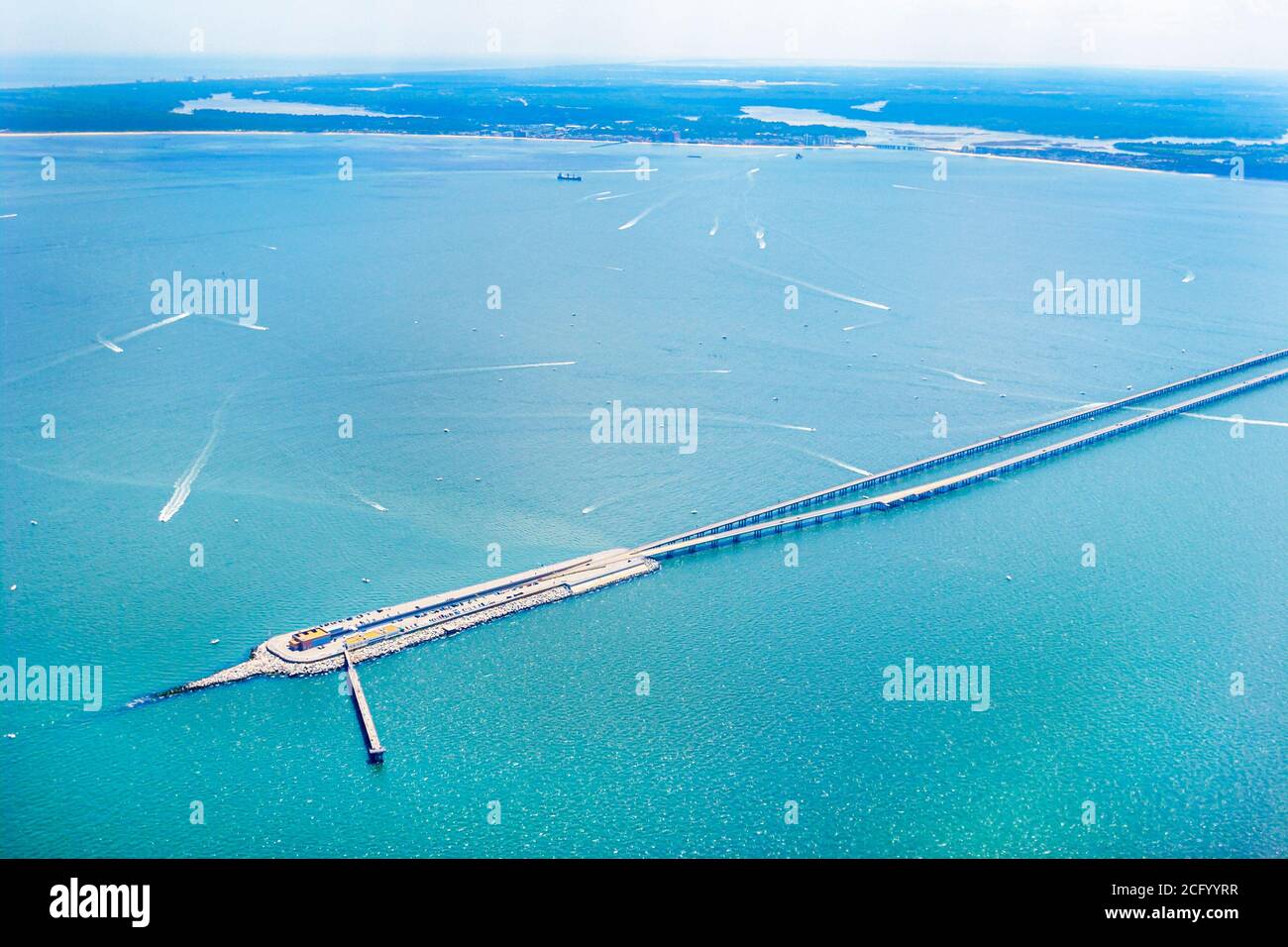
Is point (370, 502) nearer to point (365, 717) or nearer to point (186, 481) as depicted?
point (186, 481)

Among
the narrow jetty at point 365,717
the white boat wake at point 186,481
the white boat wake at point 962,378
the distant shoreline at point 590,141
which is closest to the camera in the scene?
the narrow jetty at point 365,717

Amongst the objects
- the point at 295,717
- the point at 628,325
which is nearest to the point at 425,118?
the point at 628,325

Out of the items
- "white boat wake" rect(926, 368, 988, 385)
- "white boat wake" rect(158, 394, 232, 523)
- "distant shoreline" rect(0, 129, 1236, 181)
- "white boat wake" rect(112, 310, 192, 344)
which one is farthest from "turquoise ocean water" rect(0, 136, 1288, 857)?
"distant shoreline" rect(0, 129, 1236, 181)

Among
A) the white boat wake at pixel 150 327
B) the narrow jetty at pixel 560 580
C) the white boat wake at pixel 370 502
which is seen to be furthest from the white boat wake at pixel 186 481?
the white boat wake at pixel 150 327

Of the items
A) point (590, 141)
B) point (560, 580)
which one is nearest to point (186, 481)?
point (560, 580)

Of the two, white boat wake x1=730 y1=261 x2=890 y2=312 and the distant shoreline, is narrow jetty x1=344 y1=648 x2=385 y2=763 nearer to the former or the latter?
white boat wake x1=730 y1=261 x2=890 y2=312

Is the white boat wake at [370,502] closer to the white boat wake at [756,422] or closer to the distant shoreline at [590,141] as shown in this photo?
the white boat wake at [756,422]

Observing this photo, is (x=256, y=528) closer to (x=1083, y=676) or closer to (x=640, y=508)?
(x=640, y=508)
